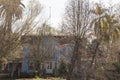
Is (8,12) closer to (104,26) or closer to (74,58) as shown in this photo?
(74,58)

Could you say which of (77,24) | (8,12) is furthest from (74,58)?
(8,12)

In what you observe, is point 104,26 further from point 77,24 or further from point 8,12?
point 8,12

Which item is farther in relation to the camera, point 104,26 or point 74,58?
point 104,26

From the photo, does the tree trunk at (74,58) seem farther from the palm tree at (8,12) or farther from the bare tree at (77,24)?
the palm tree at (8,12)

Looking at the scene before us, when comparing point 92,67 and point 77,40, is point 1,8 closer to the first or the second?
point 77,40

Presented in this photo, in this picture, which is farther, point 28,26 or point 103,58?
point 28,26

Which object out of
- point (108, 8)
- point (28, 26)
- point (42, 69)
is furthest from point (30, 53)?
point (108, 8)

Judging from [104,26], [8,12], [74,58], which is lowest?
[74,58]

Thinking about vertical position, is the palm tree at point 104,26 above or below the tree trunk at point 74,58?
above

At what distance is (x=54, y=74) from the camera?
176 ft

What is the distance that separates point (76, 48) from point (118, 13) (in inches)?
321

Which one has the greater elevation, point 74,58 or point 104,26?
point 104,26

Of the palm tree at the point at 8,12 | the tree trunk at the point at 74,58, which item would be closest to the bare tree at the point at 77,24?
the tree trunk at the point at 74,58

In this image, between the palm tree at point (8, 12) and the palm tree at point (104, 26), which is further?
the palm tree at point (104, 26)
